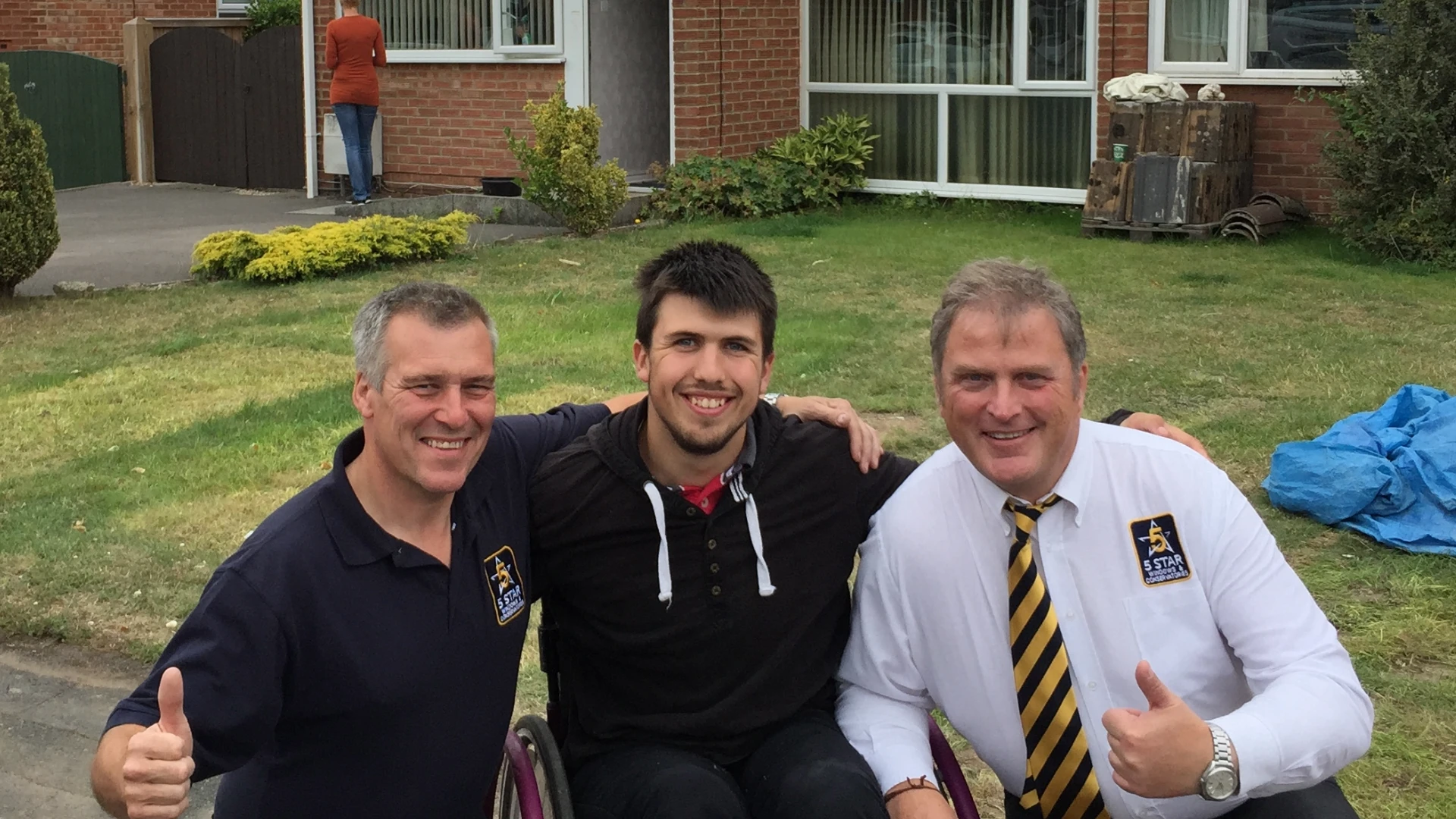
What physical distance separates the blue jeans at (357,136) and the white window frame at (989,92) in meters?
4.26

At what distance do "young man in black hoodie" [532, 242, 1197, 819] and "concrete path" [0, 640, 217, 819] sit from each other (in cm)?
163

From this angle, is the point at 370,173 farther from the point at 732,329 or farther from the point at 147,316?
the point at 732,329

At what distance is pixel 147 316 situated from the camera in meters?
10.1

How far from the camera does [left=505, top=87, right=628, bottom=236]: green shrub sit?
12719 mm

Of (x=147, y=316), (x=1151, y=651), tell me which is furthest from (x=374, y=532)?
(x=147, y=316)

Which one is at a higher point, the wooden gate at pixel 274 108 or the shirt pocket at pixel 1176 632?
the wooden gate at pixel 274 108

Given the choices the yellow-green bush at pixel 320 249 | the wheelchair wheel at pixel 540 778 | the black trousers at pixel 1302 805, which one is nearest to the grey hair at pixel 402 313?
the wheelchair wheel at pixel 540 778

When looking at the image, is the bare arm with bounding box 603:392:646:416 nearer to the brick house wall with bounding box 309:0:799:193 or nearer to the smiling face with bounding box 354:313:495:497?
the smiling face with bounding box 354:313:495:497

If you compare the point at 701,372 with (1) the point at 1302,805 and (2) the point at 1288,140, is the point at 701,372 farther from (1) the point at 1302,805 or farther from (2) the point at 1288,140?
(2) the point at 1288,140

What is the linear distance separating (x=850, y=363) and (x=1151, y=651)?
5309 millimetres

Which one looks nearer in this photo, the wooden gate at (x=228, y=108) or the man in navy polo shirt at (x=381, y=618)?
the man in navy polo shirt at (x=381, y=618)

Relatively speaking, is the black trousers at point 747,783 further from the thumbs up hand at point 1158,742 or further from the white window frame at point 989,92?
the white window frame at point 989,92

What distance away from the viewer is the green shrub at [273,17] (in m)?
18.8

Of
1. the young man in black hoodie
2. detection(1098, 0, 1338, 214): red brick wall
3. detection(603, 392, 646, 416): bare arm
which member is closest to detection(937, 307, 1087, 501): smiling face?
the young man in black hoodie
